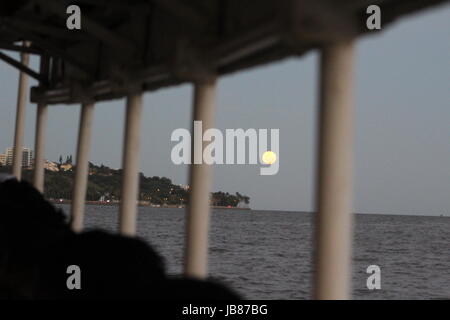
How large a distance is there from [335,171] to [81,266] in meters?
2.95

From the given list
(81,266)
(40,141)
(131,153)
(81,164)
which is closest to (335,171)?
(81,266)

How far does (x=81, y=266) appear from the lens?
6500 millimetres

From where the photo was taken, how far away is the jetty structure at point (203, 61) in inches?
233

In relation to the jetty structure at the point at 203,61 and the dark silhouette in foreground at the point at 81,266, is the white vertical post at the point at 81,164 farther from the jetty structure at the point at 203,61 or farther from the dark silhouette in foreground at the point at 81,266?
the dark silhouette in foreground at the point at 81,266

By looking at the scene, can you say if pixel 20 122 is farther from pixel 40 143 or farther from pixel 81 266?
pixel 81 266

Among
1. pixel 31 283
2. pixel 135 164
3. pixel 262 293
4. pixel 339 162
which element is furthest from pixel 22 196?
pixel 262 293

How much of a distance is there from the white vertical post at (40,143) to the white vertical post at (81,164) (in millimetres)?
2518

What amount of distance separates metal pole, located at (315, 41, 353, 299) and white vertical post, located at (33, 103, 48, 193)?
12.1m

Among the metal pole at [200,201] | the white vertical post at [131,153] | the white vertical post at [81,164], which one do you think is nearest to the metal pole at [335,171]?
the metal pole at [200,201]

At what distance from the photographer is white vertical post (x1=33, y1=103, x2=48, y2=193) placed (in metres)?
16.5

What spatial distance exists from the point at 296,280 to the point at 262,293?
32.7 ft

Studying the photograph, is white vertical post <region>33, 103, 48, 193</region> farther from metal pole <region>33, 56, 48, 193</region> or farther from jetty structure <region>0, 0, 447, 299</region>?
jetty structure <region>0, 0, 447, 299</region>

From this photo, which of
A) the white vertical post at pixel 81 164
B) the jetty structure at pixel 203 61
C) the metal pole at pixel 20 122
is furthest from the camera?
the metal pole at pixel 20 122

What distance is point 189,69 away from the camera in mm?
8375
